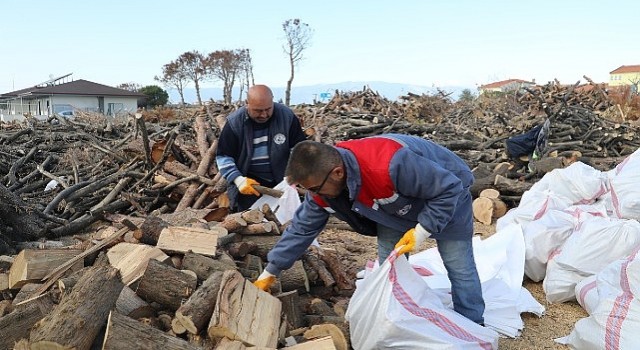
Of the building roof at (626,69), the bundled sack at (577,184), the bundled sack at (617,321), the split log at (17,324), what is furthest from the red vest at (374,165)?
the building roof at (626,69)

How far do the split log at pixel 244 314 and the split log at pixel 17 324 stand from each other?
866 mm

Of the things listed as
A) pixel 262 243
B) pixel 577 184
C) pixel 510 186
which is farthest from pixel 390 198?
pixel 510 186

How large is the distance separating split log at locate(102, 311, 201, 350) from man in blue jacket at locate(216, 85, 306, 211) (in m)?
1.93

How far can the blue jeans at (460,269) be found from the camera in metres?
2.98

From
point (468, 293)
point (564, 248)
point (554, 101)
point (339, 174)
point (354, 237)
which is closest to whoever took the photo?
point (339, 174)

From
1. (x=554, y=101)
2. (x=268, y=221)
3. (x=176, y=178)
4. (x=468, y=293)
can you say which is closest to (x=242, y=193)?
(x=268, y=221)

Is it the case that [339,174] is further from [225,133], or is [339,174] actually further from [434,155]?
[225,133]

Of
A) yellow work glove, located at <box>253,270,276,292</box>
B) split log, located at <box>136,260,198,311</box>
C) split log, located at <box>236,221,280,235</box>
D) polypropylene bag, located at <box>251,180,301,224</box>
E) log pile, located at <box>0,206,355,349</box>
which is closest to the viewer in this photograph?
log pile, located at <box>0,206,355,349</box>

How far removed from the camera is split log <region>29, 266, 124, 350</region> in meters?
2.26

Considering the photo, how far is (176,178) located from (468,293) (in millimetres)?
4358

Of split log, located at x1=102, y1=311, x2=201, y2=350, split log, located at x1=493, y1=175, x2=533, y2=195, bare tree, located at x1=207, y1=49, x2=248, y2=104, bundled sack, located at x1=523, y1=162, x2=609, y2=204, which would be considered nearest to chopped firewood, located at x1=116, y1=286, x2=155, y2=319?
split log, located at x1=102, y1=311, x2=201, y2=350

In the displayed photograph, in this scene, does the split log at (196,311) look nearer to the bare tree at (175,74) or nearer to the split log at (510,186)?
the split log at (510,186)

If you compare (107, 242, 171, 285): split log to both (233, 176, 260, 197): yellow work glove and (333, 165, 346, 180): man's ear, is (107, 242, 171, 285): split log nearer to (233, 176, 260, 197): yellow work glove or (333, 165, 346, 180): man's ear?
(233, 176, 260, 197): yellow work glove

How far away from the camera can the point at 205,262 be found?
3141 millimetres
